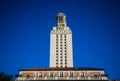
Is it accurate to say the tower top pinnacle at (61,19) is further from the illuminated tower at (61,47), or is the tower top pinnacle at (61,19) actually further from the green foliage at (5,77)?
A: the green foliage at (5,77)

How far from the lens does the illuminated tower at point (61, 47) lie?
104 meters

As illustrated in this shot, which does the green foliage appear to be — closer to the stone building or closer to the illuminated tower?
the stone building

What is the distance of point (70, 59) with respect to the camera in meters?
104

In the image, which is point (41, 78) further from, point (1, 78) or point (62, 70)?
point (1, 78)

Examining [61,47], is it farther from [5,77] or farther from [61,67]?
[5,77]

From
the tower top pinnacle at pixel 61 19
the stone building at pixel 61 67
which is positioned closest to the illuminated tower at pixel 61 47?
the stone building at pixel 61 67

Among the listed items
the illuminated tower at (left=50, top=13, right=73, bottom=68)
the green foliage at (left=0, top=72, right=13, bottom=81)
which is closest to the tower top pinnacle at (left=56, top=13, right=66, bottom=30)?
the illuminated tower at (left=50, top=13, right=73, bottom=68)

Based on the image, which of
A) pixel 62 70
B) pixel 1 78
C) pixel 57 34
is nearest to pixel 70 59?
pixel 57 34

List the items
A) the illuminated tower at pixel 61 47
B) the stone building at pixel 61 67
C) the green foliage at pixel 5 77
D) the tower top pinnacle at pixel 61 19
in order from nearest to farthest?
the green foliage at pixel 5 77, the stone building at pixel 61 67, the illuminated tower at pixel 61 47, the tower top pinnacle at pixel 61 19

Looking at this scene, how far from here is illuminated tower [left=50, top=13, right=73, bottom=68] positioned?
341 ft

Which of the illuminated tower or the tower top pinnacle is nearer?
the illuminated tower

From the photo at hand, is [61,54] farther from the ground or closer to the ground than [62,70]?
farther from the ground

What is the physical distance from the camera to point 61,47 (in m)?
108

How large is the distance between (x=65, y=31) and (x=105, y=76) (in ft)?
173
